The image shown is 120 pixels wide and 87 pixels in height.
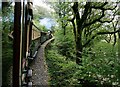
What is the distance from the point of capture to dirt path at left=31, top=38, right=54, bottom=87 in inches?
104

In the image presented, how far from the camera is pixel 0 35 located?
1197 millimetres

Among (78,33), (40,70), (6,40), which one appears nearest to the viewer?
(6,40)

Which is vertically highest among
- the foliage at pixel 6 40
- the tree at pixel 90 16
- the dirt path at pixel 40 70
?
the tree at pixel 90 16

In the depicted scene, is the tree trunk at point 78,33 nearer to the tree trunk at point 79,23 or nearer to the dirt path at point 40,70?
the tree trunk at point 79,23

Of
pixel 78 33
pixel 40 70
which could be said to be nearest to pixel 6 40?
pixel 40 70

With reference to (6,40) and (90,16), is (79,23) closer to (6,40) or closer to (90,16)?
(90,16)

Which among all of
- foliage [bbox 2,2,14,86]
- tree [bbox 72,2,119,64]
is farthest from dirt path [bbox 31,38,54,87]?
foliage [bbox 2,2,14,86]

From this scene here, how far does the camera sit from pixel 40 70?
2.72 metres

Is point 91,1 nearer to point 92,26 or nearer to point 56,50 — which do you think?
point 92,26

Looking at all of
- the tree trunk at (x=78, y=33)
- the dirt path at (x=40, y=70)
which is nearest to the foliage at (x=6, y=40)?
the dirt path at (x=40, y=70)

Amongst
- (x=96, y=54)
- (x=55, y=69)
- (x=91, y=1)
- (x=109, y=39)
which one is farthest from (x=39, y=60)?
(x=91, y=1)

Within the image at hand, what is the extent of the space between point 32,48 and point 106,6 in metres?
1.43

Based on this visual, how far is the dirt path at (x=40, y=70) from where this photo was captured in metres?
2.64

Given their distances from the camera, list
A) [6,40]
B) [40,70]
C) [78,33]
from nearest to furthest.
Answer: [6,40] → [40,70] → [78,33]
